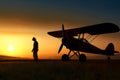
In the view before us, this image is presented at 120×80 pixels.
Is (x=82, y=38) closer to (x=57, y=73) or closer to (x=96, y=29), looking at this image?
(x=96, y=29)

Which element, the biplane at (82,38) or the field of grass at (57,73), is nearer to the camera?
the field of grass at (57,73)

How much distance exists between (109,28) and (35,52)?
29.1 ft

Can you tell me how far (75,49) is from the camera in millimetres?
34562

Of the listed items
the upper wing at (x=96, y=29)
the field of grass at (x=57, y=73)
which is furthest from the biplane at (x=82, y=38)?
the field of grass at (x=57, y=73)

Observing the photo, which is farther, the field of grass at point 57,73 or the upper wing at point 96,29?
the upper wing at point 96,29

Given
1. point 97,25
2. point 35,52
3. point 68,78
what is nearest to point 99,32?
point 97,25

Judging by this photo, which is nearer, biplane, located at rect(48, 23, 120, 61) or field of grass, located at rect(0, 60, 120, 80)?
field of grass, located at rect(0, 60, 120, 80)

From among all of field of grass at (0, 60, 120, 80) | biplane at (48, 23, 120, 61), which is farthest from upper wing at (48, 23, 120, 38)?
field of grass at (0, 60, 120, 80)

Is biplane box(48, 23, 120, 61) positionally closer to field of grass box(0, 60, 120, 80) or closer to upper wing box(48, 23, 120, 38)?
upper wing box(48, 23, 120, 38)

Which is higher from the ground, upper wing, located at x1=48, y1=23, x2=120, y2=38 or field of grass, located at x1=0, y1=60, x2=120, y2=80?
upper wing, located at x1=48, y1=23, x2=120, y2=38

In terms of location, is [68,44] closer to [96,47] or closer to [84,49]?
[84,49]

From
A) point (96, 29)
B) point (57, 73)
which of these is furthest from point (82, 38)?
point (57, 73)

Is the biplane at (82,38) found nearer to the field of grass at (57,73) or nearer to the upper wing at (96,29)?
the upper wing at (96,29)

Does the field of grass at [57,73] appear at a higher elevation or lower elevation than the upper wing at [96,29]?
lower
